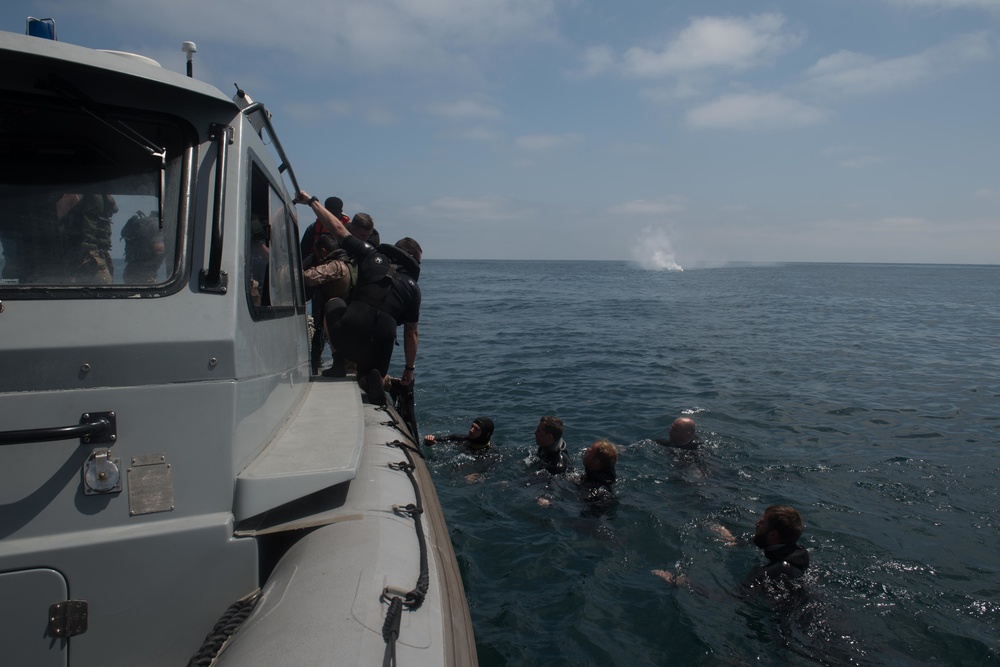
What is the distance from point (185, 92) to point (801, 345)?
Result: 61.6 ft

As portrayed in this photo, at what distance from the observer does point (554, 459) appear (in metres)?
7.24

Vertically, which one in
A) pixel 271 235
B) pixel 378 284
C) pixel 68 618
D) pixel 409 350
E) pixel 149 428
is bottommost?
pixel 68 618

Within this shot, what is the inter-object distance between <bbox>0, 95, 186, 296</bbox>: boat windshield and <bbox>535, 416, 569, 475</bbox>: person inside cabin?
5.07m

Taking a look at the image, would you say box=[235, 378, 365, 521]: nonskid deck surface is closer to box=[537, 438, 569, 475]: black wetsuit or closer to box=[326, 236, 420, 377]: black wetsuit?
box=[326, 236, 420, 377]: black wetsuit

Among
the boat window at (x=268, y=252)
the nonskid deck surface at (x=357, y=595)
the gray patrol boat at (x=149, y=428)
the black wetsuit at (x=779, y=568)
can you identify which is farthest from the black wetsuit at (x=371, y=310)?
the black wetsuit at (x=779, y=568)

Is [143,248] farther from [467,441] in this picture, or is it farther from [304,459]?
[467,441]

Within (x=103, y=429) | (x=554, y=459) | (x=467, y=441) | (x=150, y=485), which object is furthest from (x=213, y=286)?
(x=467, y=441)

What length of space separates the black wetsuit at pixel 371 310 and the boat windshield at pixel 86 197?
2.79m

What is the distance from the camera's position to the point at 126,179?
266cm

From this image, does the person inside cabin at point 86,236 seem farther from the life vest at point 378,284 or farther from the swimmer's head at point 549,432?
the swimmer's head at point 549,432

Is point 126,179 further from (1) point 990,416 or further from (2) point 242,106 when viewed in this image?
(1) point 990,416

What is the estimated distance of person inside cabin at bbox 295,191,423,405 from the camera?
17.9 ft

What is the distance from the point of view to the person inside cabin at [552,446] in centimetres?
719

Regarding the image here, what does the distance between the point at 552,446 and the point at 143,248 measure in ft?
17.1
